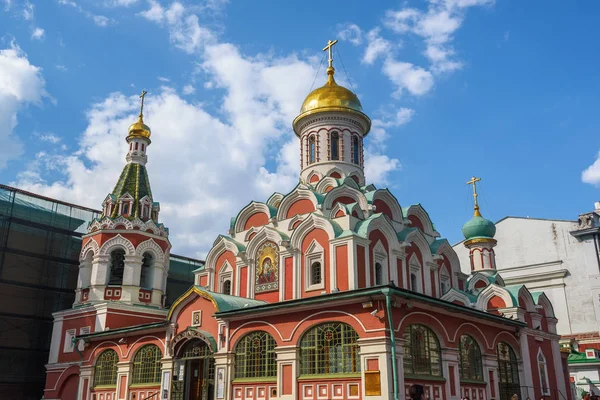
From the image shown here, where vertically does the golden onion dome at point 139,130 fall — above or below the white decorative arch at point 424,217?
above

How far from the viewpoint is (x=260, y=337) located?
47.4ft

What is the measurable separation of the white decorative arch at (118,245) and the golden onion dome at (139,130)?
4.81 m

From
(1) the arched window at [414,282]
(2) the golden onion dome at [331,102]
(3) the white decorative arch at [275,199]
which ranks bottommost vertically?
(1) the arched window at [414,282]

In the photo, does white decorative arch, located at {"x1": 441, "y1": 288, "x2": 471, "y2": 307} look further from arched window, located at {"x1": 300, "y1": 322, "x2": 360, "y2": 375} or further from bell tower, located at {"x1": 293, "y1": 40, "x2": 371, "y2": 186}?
Result: arched window, located at {"x1": 300, "y1": 322, "x2": 360, "y2": 375}

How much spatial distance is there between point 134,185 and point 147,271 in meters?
3.55

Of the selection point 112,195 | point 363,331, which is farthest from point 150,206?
point 363,331

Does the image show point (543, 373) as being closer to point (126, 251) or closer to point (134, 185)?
point (126, 251)

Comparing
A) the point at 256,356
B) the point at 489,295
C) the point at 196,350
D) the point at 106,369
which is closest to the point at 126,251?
the point at 106,369

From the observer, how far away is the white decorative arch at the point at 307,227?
17531 mm

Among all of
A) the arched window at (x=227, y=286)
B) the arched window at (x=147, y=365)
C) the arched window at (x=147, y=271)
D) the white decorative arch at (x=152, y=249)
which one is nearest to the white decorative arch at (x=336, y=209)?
the arched window at (x=227, y=286)

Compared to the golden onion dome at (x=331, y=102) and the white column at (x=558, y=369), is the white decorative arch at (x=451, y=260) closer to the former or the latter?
the white column at (x=558, y=369)

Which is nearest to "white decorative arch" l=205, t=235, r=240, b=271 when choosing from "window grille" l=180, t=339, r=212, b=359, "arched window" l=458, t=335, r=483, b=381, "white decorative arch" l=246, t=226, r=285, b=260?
"white decorative arch" l=246, t=226, r=285, b=260

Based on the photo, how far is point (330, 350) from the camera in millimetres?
13102

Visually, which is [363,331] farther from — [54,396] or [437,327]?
[54,396]
